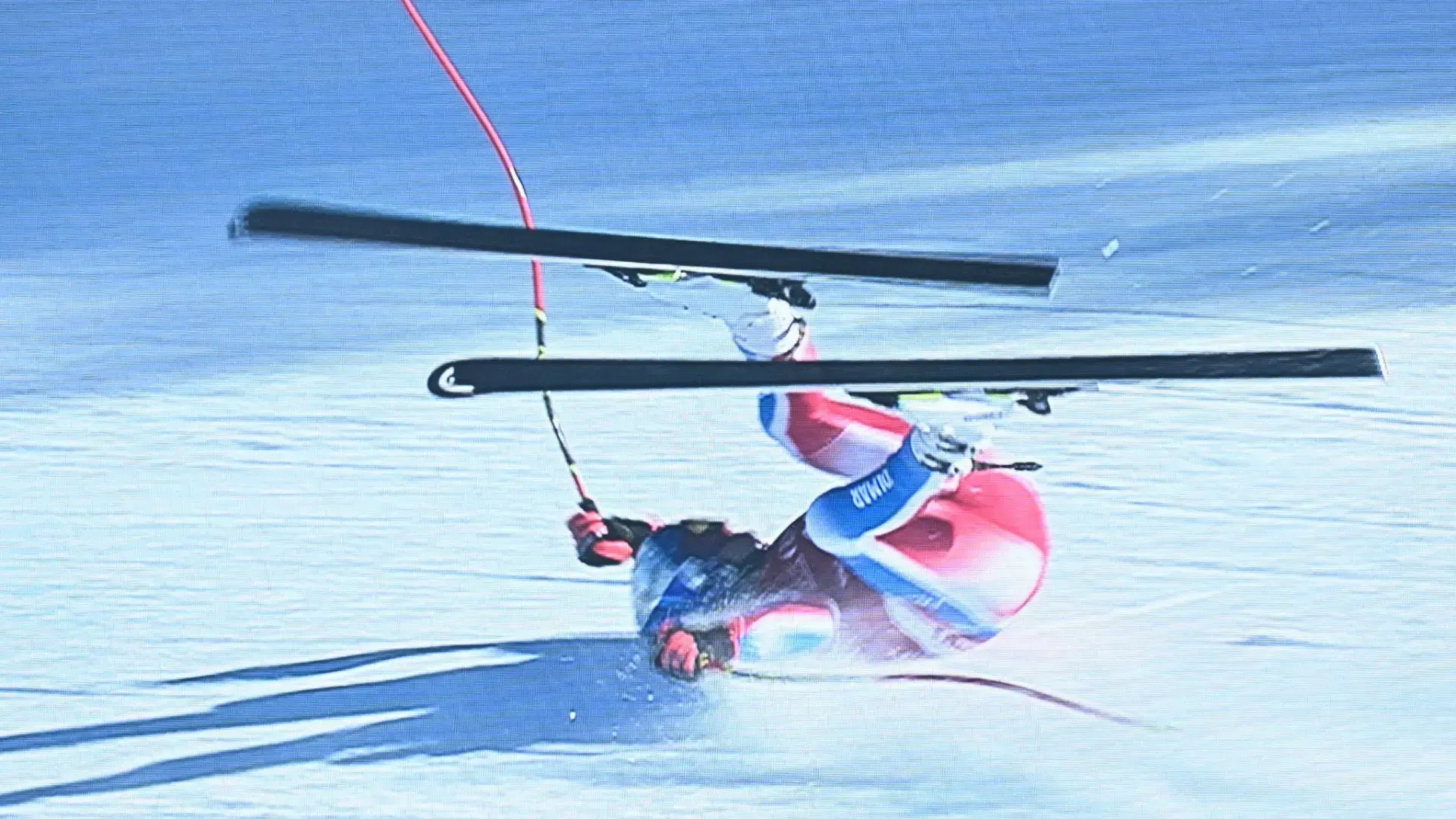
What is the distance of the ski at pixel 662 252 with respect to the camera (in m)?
Answer: 1.21

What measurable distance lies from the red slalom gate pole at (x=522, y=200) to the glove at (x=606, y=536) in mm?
15

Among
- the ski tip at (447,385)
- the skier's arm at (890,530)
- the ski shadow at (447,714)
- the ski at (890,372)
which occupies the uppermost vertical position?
the ski at (890,372)

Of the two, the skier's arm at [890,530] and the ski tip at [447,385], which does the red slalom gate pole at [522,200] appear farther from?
the skier's arm at [890,530]

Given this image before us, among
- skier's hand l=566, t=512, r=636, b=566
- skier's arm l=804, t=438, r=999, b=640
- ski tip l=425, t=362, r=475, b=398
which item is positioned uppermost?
skier's arm l=804, t=438, r=999, b=640

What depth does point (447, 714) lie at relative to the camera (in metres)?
1.07

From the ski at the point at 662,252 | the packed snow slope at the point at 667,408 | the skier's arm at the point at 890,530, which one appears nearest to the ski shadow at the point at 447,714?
the packed snow slope at the point at 667,408

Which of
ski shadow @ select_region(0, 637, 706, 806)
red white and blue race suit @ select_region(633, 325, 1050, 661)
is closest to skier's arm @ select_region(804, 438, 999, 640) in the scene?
red white and blue race suit @ select_region(633, 325, 1050, 661)

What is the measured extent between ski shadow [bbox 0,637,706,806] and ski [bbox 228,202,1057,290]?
23 cm

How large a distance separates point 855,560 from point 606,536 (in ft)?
0.62

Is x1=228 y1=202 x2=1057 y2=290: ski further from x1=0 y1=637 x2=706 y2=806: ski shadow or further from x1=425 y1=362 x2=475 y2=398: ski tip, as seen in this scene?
x1=0 y1=637 x2=706 y2=806: ski shadow

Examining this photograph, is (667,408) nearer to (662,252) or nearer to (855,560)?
(662,252)

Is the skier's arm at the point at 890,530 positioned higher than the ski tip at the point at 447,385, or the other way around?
the skier's arm at the point at 890,530

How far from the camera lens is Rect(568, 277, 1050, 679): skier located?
3.38 feet

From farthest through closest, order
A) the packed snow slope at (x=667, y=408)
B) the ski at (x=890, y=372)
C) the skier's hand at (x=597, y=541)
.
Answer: the skier's hand at (x=597, y=541)
the packed snow slope at (x=667, y=408)
the ski at (x=890, y=372)
